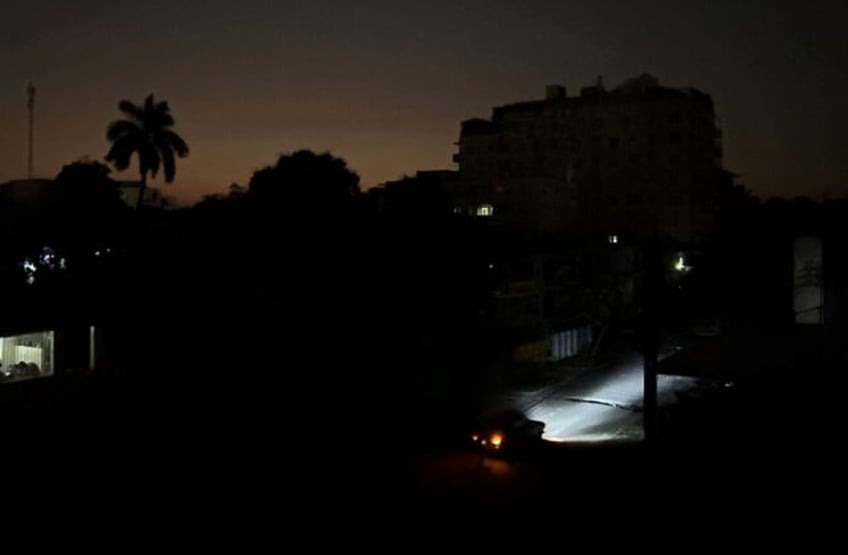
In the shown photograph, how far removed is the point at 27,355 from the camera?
60.8 ft

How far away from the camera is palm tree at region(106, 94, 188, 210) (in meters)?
38.9

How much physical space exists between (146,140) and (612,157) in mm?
31150

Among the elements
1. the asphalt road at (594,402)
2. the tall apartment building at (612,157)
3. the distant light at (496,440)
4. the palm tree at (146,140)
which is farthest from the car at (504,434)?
the tall apartment building at (612,157)

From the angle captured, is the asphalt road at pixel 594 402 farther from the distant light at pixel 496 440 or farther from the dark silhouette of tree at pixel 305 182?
the dark silhouette of tree at pixel 305 182

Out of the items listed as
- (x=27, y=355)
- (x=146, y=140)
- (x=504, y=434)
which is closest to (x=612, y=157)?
(x=146, y=140)

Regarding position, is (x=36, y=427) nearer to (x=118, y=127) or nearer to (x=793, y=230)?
(x=793, y=230)

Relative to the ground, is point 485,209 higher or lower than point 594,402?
higher

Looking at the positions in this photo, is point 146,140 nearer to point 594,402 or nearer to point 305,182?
point 305,182

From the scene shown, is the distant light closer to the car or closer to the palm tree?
the car

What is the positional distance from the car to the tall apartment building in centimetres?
3176

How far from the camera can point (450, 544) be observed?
1183 cm

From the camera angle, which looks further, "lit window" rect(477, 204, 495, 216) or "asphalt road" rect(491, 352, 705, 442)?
"lit window" rect(477, 204, 495, 216)

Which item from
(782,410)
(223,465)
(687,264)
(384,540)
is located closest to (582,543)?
(384,540)

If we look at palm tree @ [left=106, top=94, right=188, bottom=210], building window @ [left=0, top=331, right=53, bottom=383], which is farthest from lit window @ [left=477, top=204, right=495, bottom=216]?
building window @ [left=0, top=331, right=53, bottom=383]
